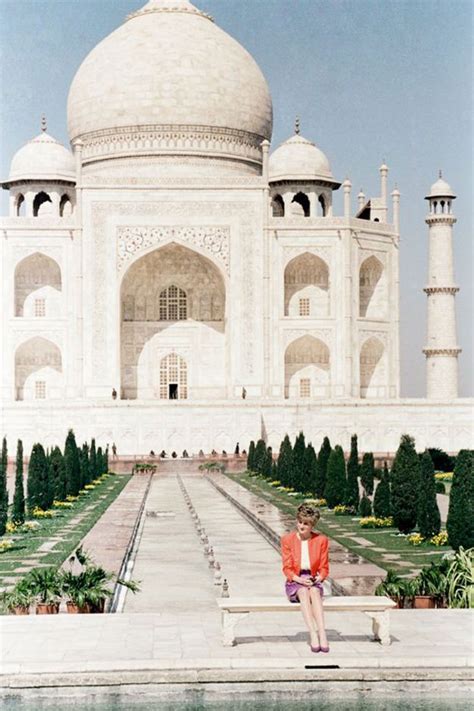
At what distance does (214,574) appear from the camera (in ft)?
28.5

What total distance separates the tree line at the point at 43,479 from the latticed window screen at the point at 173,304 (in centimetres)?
1245

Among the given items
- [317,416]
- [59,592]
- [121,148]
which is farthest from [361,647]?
[121,148]

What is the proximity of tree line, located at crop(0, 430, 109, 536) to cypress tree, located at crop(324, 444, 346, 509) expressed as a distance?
3436 millimetres

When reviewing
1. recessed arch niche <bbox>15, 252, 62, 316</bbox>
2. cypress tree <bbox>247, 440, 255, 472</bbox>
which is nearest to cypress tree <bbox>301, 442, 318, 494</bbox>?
cypress tree <bbox>247, 440, 255, 472</bbox>

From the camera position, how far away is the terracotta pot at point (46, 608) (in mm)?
6742

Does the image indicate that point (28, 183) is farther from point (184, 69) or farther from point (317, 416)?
point (317, 416)

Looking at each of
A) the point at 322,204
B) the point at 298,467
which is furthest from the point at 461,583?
the point at 322,204

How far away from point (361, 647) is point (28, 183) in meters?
27.7

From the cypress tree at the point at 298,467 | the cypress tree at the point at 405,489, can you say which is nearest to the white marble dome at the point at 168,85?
the cypress tree at the point at 298,467

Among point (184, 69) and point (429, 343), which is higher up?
point (184, 69)

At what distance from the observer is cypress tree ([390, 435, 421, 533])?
10984 mm

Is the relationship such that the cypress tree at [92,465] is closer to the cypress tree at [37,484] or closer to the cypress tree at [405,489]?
the cypress tree at [37,484]

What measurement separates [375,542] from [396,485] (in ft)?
2.50

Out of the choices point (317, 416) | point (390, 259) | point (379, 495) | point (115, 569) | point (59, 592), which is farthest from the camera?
point (390, 259)
